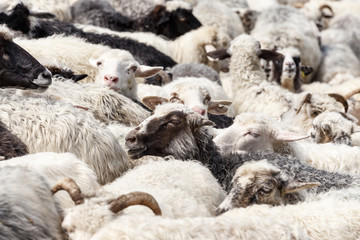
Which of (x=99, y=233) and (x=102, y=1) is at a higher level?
(x=99, y=233)

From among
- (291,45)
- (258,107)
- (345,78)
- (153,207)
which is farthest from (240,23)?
(153,207)

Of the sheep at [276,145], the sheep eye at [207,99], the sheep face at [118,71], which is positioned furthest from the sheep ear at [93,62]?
the sheep at [276,145]

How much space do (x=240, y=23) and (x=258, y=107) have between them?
4.52 meters

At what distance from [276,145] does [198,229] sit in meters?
3.00

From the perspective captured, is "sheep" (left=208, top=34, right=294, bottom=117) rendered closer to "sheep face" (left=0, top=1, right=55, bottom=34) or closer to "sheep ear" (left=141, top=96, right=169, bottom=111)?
"sheep face" (left=0, top=1, right=55, bottom=34)

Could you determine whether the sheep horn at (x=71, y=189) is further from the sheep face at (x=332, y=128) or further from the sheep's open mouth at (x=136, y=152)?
the sheep face at (x=332, y=128)

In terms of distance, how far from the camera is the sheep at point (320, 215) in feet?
13.6

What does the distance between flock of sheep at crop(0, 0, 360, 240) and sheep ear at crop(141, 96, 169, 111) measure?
12 mm

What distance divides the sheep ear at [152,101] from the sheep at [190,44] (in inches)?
169

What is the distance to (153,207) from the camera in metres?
3.68

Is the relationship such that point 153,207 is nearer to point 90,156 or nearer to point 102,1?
point 90,156

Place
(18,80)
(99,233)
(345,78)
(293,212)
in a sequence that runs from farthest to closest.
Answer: (345,78)
(18,80)
(293,212)
(99,233)

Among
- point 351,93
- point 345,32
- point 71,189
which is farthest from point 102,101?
point 345,32

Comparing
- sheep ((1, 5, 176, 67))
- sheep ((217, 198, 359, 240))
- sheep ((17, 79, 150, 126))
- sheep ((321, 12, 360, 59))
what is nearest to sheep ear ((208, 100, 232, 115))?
sheep ((17, 79, 150, 126))
